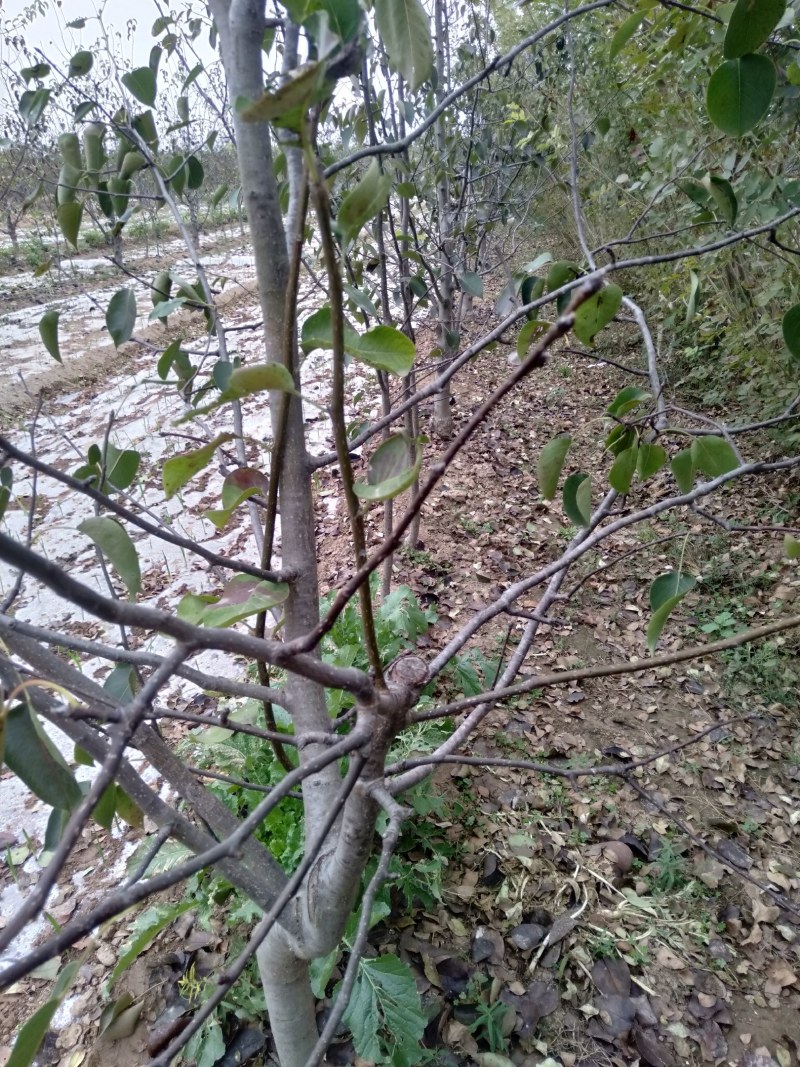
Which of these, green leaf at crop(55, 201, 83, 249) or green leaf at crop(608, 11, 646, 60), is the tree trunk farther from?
green leaf at crop(608, 11, 646, 60)

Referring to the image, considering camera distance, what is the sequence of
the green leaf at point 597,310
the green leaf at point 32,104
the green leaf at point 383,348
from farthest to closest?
1. the green leaf at point 32,104
2. the green leaf at point 597,310
3. the green leaf at point 383,348

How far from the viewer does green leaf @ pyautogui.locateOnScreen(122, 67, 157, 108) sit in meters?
0.93

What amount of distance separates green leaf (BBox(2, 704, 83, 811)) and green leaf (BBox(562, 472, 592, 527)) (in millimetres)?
624

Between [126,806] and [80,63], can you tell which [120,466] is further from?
[80,63]

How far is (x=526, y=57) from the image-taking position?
436 cm

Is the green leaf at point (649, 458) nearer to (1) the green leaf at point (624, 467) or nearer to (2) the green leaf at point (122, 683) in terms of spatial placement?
(1) the green leaf at point (624, 467)

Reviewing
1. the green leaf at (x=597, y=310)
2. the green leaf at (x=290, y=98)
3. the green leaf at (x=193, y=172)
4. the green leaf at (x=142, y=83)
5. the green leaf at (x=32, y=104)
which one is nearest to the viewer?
the green leaf at (x=290, y=98)

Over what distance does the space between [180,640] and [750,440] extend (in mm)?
4171

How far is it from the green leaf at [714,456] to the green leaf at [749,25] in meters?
0.38

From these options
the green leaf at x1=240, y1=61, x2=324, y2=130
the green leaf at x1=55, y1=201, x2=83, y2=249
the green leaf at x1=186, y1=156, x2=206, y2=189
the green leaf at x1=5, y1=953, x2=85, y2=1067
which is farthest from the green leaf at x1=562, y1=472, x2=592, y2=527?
the green leaf at x1=186, y1=156, x2=206, y2=189

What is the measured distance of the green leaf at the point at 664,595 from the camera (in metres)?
0.68

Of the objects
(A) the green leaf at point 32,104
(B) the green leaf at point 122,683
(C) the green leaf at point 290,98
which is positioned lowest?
(B) the green leaf at point 122,683

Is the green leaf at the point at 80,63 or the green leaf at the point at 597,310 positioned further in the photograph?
the green leaf at the point at 80,63

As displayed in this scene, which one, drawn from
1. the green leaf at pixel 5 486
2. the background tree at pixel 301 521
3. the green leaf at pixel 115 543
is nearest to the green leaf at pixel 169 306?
the background tree at pixel 301 521
